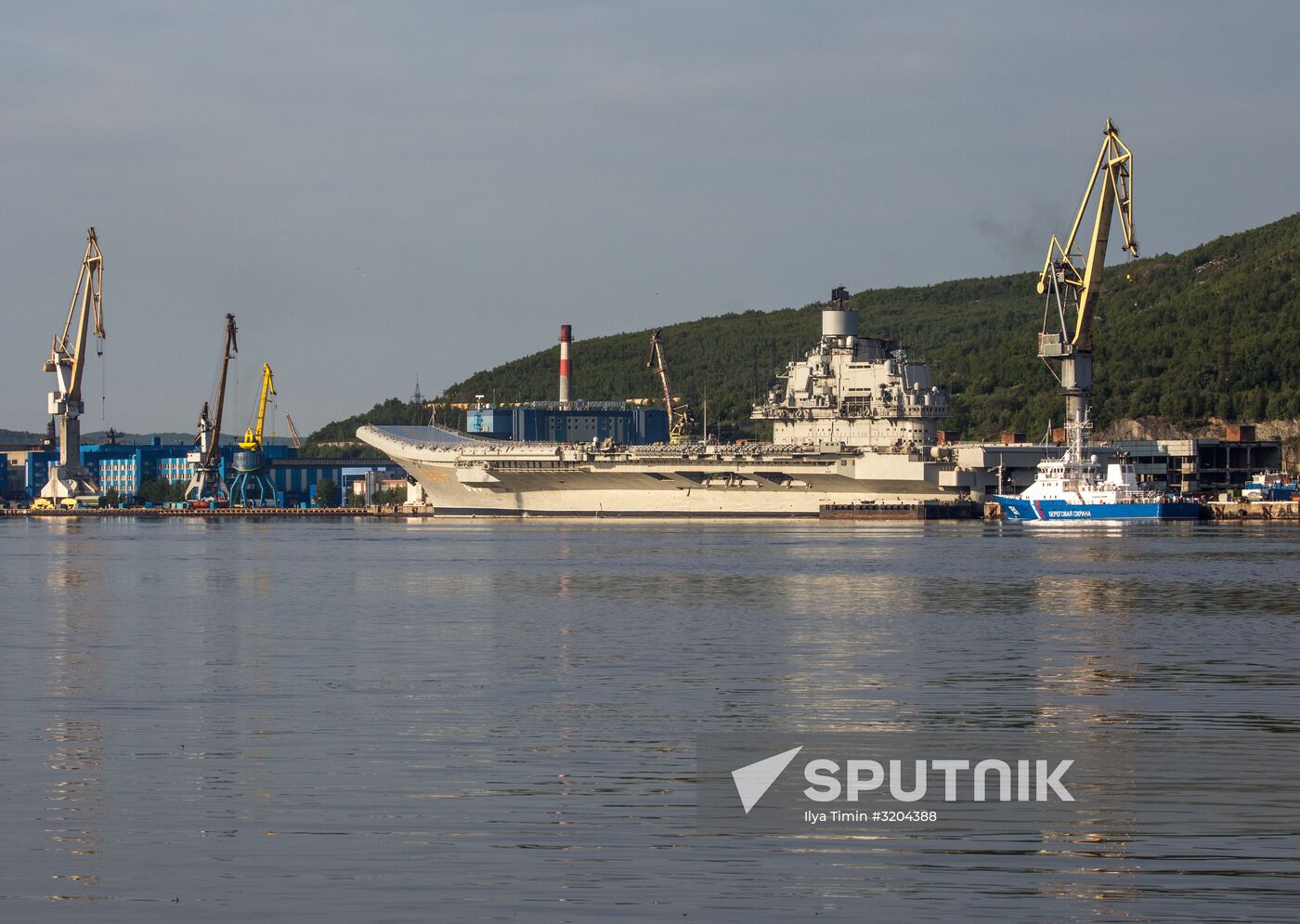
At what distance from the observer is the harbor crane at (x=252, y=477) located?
152625mm

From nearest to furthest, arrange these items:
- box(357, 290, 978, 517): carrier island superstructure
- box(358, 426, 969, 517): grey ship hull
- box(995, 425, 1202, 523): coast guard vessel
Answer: box(995, 425, 1202, 523): coast guard vessel → box(358, 426, 969, 517): grey ship hull → box(357, 290, 978, 517): carrier island superstructure

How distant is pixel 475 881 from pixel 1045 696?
11580mm

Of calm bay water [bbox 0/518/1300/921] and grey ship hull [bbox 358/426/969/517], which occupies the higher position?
grey ship hull [bbox 358/426/969/517]

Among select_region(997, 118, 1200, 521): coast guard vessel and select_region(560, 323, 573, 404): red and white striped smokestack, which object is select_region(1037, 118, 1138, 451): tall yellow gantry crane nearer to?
select_region(997, 118, 1200, 521): coast guard vessel

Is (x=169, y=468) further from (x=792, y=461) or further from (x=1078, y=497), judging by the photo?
(x=1078, y=497)

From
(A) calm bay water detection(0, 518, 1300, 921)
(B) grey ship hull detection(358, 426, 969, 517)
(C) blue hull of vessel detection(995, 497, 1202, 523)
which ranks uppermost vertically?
(B) grey ship hull detection(358, 426, 969, 517)

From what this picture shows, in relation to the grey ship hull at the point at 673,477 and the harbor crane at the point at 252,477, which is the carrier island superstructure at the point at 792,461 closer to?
the grey ship hull at the point at 673,477

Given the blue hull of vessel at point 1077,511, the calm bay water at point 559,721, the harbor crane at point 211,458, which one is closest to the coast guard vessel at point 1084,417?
the blue hull of vessel at point 1077,511

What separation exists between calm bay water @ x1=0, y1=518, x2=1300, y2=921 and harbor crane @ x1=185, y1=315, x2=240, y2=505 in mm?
104987

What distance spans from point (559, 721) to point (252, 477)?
140538mm

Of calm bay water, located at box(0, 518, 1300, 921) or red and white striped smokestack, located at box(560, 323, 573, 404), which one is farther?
red and white striped smokestack, located at box(560, 323, 573, 404)

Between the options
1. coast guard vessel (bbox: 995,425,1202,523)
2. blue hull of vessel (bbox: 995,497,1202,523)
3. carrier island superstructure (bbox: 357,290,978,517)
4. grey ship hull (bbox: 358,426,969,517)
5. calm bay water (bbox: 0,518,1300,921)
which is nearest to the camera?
calm bay water (bbox: 0,518,1300,921)

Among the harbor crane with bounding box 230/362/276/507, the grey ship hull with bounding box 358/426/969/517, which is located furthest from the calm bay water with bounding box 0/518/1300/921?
the harbor crane with bounding box 230/362/276/507

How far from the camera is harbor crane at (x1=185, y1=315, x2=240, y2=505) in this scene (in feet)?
503
